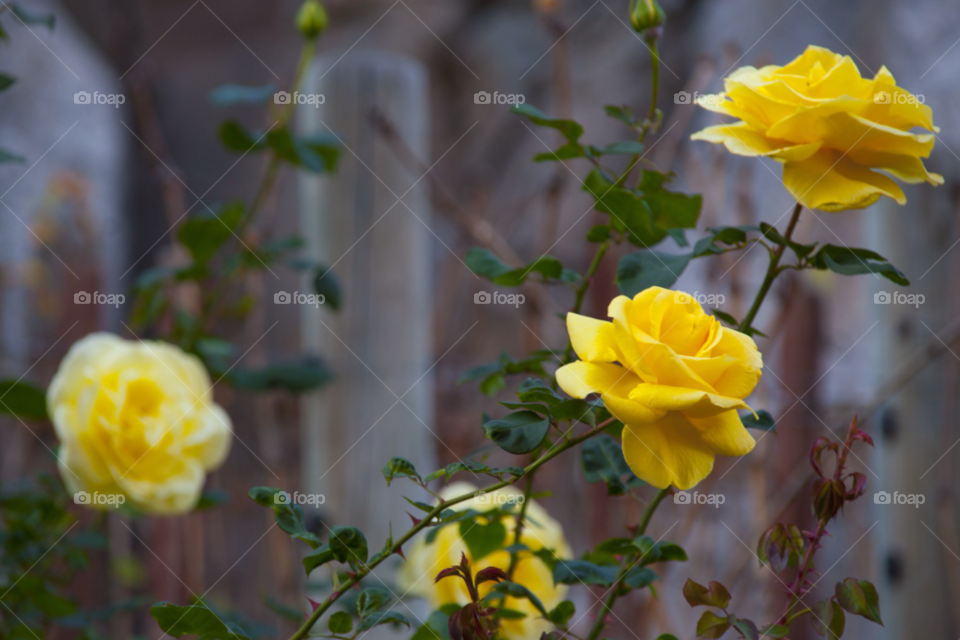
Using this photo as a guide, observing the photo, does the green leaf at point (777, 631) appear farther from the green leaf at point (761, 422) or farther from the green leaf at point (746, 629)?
the green leaf at point (761, 422)

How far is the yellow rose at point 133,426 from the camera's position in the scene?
0.58 m

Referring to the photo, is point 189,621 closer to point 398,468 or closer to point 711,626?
point 398,468

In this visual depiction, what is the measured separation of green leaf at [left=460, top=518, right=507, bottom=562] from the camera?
0.45 m

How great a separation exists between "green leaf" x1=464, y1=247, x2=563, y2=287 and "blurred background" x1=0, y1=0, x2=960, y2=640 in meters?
0.11

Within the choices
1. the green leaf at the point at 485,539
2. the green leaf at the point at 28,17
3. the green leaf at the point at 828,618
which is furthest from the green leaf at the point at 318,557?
the green leaf at the point at 28,17

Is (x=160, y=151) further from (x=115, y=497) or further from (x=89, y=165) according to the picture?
(x=89, y=165)

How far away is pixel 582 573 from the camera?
1.34 ft

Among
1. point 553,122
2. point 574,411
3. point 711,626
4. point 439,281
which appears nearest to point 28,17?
point 553,122

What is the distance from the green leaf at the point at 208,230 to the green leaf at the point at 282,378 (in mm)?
155

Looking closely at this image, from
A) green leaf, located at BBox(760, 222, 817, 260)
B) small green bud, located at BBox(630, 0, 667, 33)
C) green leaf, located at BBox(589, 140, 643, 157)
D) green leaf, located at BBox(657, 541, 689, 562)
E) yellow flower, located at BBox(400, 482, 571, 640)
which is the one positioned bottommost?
yellow flower, located at BBox(400, 482, 571, 640)

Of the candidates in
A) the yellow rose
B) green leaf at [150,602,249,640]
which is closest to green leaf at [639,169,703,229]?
green leaf at [150,602,249,640]

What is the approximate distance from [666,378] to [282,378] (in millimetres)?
638

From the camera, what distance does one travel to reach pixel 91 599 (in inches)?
51.5

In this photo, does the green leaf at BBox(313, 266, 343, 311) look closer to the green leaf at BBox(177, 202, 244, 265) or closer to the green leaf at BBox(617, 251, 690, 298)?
the green leaf at BBox(177, 202, 244, 265)
